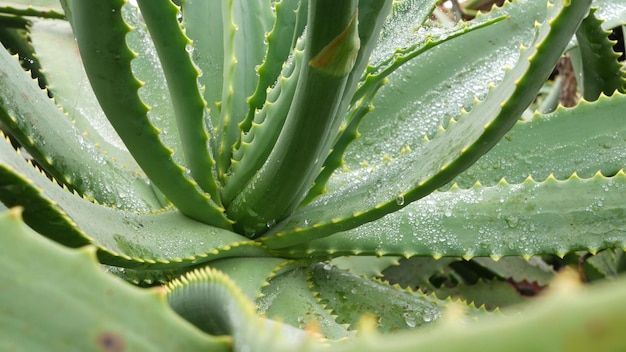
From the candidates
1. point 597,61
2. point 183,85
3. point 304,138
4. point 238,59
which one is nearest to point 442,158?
point 304,138

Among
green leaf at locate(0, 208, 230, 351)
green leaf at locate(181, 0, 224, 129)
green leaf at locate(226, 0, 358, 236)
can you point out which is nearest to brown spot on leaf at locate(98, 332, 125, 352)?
green leaf at locate(0, 208, 230, 351)

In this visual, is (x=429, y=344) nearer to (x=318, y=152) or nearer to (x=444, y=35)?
(x=318, y=152)

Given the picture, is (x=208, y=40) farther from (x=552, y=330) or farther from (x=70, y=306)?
(x=552, y=330)

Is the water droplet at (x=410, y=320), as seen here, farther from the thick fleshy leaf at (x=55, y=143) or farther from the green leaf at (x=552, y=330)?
the green leaf at (x=552, y=330)

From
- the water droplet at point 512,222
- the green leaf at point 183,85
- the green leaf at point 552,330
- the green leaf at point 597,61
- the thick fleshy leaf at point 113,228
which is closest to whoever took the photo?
the green leaf at point 552,330

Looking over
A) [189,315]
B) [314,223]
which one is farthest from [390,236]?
[189,315]

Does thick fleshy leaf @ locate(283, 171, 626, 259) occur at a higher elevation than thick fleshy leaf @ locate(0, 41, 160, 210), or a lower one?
higher

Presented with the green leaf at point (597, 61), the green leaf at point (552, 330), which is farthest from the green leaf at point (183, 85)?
the green leaf at point (597, 61)

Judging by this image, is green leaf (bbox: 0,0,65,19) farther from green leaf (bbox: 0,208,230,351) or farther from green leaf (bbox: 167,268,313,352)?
green leaf (bbox: 0,208,230,351)
